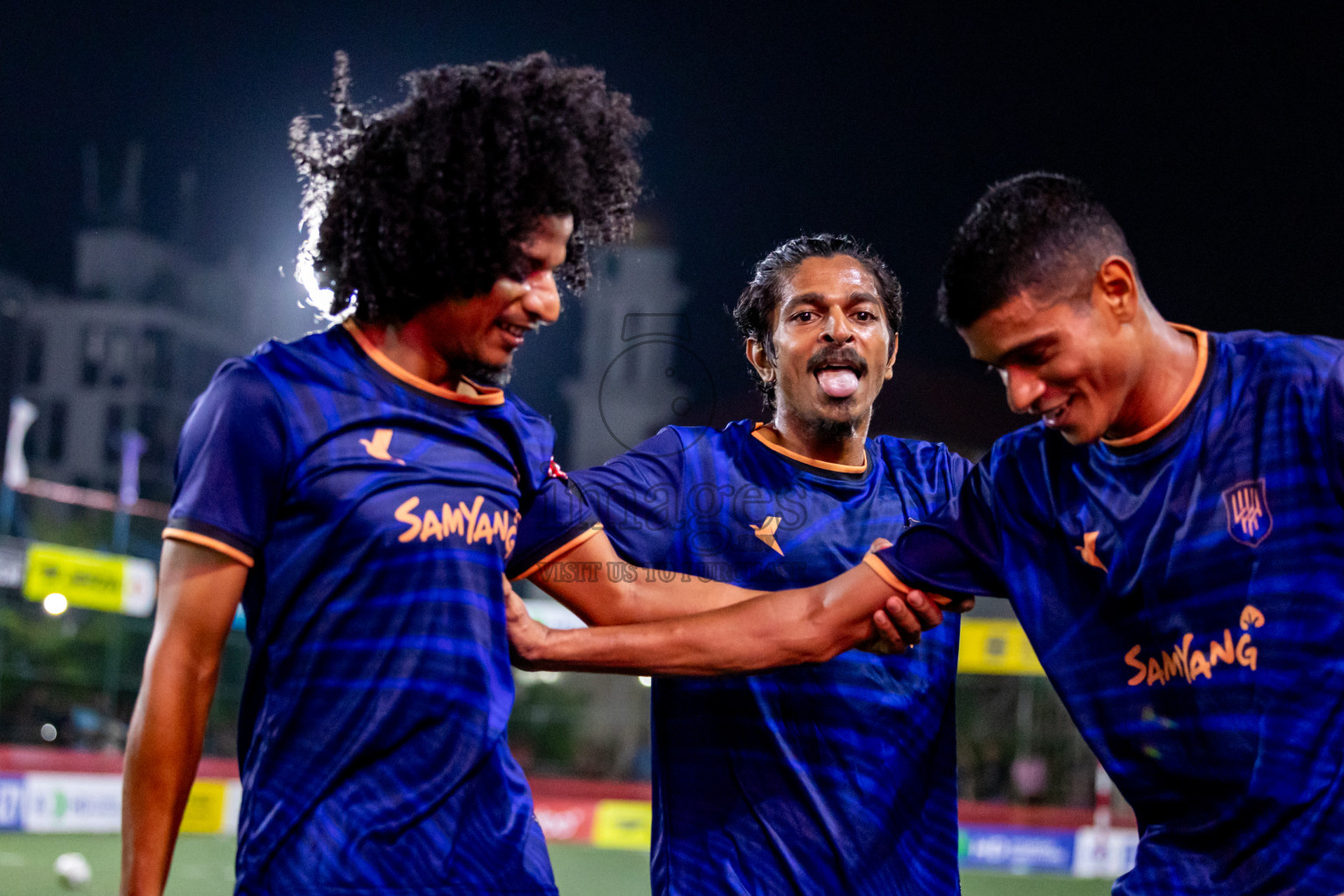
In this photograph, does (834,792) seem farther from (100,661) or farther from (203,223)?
(203,223)

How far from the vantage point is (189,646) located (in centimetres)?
221

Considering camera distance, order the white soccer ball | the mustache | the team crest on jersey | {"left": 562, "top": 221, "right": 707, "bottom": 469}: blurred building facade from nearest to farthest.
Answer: the team crest on jersey, the mustache, the white soccer ball, {"left": 562, "top": 221, "right": 707, "bottom": 469}: blurred building facade

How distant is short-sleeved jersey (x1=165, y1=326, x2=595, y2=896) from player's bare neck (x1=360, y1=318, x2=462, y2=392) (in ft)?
0.43

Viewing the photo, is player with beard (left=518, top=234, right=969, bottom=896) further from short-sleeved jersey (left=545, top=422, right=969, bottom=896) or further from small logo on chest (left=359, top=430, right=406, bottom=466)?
small logo on chest (left=359, top=430, right=406, bottom=466)

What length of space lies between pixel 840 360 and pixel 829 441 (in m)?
0.28

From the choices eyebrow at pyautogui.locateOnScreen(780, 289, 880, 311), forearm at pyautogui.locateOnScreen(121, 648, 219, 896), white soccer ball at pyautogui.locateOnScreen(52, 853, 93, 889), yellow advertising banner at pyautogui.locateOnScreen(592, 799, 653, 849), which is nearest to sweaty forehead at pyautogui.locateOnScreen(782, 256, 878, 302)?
eyebrow at pyautogui.locateOnScreen(780, 289, 880, 311)

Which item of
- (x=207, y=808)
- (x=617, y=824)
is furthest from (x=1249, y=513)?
(x=617, y=824)

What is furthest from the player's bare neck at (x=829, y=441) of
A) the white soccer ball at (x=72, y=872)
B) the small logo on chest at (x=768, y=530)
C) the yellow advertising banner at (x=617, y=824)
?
the yellow advertising banner at (x=617, y=824)

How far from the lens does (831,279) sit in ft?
13.7

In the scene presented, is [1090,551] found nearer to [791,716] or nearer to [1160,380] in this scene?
[1160,380]

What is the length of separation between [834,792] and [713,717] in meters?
0.42

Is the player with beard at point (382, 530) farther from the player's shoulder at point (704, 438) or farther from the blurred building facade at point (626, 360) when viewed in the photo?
the blurred building facade at point (626, 360)

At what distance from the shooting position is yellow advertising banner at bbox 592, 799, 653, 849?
18109 millimetres

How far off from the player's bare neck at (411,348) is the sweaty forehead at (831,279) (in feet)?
6.05
